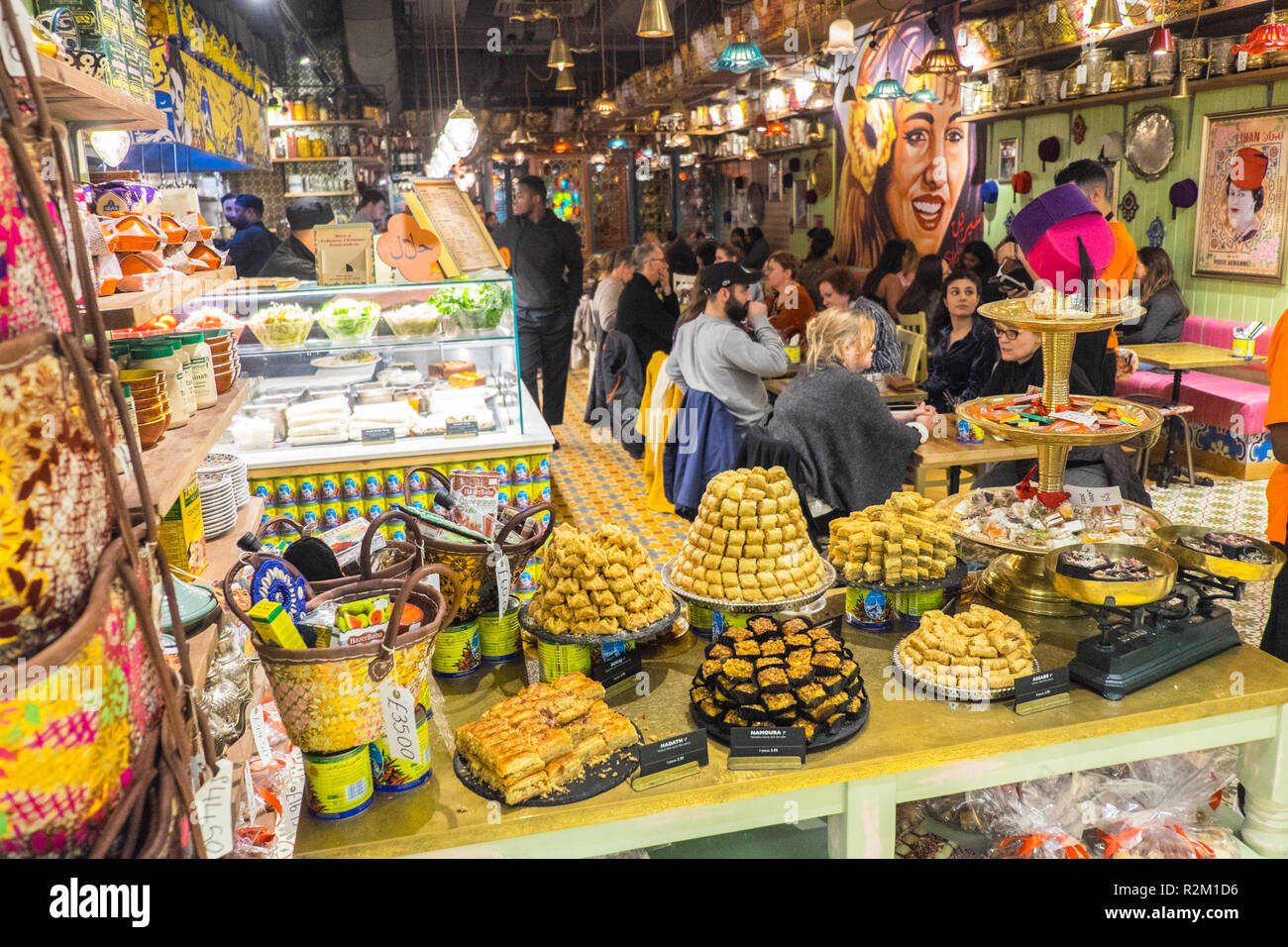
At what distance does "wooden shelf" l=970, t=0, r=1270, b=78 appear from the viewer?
6.89 m

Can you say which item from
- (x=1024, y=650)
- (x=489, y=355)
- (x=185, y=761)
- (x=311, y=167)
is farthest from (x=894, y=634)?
(x=311, y=167)

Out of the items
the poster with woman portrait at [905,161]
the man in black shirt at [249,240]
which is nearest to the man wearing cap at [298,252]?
the man in black shirt at [249,240]

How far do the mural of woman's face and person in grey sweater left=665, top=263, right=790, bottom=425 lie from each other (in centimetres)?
588

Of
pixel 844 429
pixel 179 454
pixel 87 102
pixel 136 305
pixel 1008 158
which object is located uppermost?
pixel 1008 158

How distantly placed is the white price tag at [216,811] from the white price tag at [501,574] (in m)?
0.99

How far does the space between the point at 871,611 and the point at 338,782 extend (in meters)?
1.42

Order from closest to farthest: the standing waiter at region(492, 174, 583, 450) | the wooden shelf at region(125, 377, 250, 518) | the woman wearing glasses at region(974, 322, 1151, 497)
→ 1. the wooden shelf at region(125, 377, 250, 518)
2. the woman wearing glasses at region(974, 322, 1151, 497)
3. the standing waiter at region(492, 174, 583, 450)

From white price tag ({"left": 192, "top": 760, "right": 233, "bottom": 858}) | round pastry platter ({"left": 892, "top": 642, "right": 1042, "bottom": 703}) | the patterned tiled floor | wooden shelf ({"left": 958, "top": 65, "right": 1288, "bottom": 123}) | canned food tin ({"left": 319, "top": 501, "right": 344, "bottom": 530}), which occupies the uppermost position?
wooden shelf ({"left": 958, "top": 65, "right": 1288, "bottom": 123})

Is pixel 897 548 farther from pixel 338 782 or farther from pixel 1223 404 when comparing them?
pixel 1223 404

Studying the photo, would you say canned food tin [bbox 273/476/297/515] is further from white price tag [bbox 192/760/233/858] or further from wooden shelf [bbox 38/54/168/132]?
white price tag [bbox 192/760/233/858]

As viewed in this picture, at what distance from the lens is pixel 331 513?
172 inches

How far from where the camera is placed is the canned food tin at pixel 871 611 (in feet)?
8.33

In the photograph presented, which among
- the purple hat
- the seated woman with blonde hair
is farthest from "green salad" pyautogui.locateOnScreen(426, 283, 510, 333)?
the purple hat

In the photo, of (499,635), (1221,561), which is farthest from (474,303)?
(1221,561)
